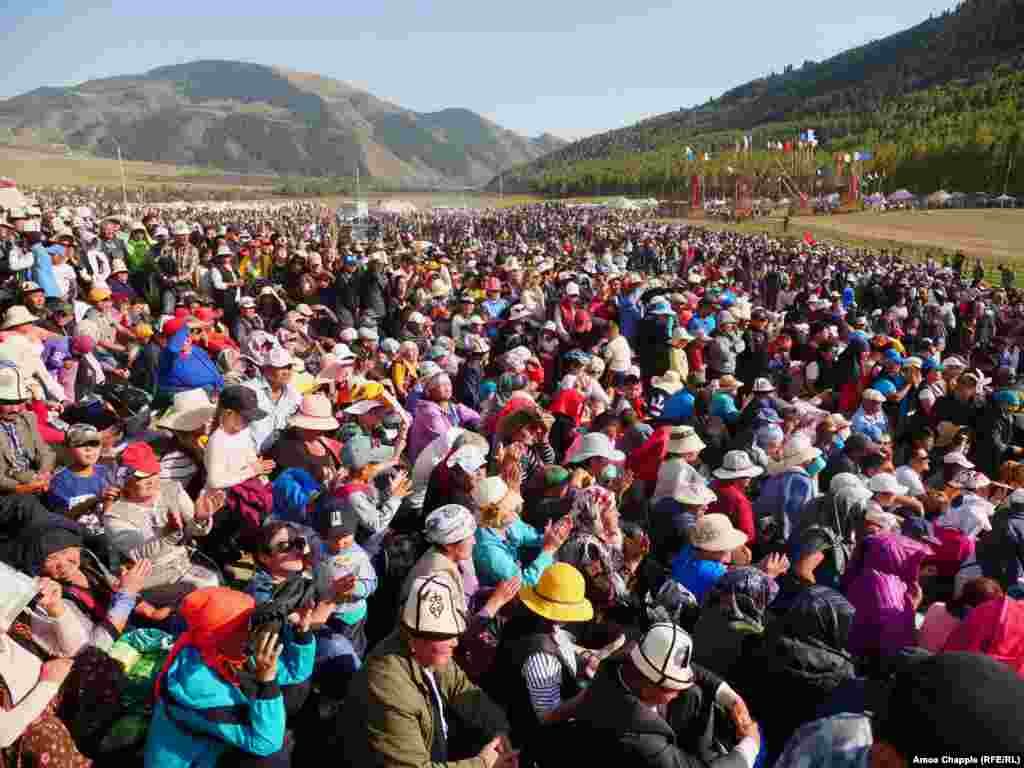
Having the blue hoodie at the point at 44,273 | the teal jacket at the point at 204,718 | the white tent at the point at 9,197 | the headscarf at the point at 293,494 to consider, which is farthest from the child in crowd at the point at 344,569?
the white tent at the point at 9,197

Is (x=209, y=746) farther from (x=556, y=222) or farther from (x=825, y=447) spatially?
(x=556, y=222)

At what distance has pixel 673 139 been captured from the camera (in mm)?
154875

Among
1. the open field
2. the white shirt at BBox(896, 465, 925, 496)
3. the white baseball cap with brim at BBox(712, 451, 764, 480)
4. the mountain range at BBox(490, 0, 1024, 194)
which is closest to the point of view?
the white baseball cap with brim at BBox(712, 451, 764, 480)

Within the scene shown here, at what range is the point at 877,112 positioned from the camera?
113500 mm

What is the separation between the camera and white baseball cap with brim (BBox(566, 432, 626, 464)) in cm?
488

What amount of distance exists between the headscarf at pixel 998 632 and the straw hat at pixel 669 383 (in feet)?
13.7

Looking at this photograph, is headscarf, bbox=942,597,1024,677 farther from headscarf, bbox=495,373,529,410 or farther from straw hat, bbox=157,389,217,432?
straw hat, bbox=157,389,217,432

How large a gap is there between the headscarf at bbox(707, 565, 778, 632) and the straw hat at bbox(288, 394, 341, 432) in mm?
2771

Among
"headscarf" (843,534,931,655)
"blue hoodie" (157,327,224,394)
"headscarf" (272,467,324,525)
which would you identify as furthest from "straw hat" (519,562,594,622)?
"blue hoodie" (157,327,224,394)

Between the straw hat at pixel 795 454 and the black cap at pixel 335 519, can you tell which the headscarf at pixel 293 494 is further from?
the straw hat at pixel 795 454

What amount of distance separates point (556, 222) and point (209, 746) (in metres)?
42.2

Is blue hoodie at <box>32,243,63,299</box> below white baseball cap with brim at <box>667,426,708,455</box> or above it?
above

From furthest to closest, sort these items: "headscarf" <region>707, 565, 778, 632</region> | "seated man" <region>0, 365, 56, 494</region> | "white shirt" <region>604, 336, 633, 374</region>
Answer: "white shirt" <region>604, 336, 633, 374</region> < "seated man" <region>0, 365, 56, 494</region> < "headscarf" <region>707, 565, 778, 632</region>

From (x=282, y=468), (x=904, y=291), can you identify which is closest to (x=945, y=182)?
(x=904, y=291)
